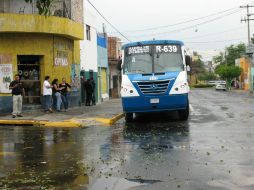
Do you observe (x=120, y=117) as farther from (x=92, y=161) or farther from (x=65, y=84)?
(x=92, y=161)

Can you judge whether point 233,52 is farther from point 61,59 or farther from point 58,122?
point 58,122

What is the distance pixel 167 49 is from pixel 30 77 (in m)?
7.93

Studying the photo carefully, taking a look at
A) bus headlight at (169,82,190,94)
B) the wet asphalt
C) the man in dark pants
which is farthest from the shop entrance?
bus headlight at (169,82,190,94)

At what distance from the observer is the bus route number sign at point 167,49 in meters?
18.6

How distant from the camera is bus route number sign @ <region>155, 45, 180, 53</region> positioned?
61.1ft

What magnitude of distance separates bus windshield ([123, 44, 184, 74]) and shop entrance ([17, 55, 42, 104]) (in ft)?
21.3

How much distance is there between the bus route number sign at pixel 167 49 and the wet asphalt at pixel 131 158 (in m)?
3.42

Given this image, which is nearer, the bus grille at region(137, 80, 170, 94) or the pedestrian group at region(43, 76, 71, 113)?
the bus grille at region(137, 80, 170, 94)

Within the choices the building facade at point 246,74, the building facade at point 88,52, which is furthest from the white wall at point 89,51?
the building facade at point 246,74

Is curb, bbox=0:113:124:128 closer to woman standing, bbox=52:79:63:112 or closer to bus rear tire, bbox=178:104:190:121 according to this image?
bus rear tire, bbox=178:104:190:121

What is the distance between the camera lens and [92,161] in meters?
9.81

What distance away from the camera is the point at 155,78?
17.6m

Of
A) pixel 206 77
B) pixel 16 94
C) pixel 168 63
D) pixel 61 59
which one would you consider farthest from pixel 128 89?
pixel 206 77

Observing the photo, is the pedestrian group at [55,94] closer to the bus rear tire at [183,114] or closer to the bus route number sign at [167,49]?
the bus route number sign at [167,49]
